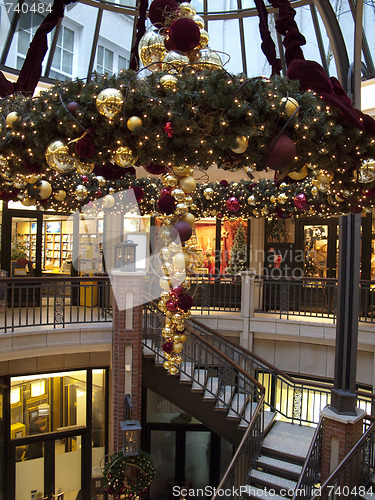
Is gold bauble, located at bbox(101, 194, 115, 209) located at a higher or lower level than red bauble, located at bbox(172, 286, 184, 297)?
higher

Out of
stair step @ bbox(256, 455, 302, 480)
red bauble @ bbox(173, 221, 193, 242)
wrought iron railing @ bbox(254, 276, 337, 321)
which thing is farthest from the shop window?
red bauble @ bbox(173, 221, 193, 242)

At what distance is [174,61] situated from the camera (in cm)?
293

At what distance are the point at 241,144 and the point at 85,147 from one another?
40.8 inches

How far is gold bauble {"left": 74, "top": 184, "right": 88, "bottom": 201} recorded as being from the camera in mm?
6176

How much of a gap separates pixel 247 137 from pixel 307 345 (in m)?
7.98

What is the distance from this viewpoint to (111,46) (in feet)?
34.1

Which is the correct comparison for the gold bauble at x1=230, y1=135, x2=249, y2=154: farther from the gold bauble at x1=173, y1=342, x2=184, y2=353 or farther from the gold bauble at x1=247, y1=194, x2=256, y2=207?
the gold bauble at x1=247, y1=194, x2=256, y2=207

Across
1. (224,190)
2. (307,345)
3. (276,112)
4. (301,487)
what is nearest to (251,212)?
(224,190)

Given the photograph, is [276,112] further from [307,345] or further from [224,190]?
[307,345]

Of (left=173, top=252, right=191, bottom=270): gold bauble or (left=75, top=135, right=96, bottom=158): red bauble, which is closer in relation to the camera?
(left=75, top=135, right=96, bottom=158): red bauble

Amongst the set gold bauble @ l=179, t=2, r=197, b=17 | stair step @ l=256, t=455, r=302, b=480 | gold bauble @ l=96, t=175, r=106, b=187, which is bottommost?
stair step @ l=256, t=455, r=302, b=480

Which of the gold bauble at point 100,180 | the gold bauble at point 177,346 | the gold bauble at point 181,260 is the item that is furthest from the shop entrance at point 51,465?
the gold bauble at point 181,260

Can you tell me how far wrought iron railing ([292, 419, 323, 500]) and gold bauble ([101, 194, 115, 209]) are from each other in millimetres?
4750

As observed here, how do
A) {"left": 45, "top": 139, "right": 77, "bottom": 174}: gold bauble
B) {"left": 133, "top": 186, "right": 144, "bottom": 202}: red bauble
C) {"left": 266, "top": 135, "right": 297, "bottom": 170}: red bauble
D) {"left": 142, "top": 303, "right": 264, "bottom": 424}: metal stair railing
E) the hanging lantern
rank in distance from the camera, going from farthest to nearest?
the hanging lantern < {"left": 142, "top": 303, "right": 264, "bottom": 424}: metal stair railing < {"left": 133, "top": 186, "right": 144, "bottom": 202}: red bauble < {"left": 45, "top": 139, "right": 77, "bottom": 174}: gold bauble < {"left": 266, "top": 135, "right": 297, "bottom": 170}: red bauble
